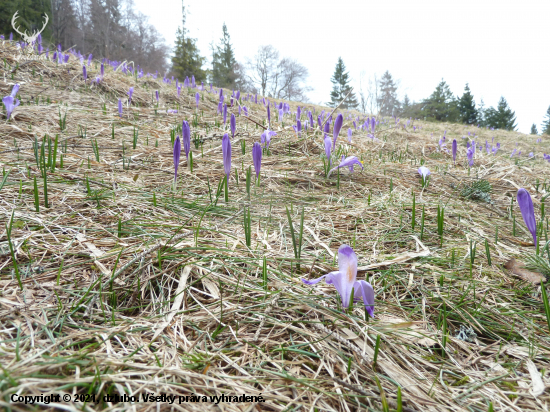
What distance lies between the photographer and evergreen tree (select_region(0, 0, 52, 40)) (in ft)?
62.8

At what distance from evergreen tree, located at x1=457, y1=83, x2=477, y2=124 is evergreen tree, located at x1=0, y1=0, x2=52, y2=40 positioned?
38575 millimetres

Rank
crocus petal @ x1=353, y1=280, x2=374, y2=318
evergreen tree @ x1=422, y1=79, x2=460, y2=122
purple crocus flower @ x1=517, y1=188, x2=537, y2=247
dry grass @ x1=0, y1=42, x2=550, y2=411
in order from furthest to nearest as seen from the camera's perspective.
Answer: evergreen tree @ x1=422, y1=79, x2=460, y2=122
purple crocus flower @ x1=517, y1=188, x2=537, y2=247
crocus petal @ x1=353, y1=280, x2=374, y2=318
dry grass @ x1=0, y1=42, x2=550, y2=411

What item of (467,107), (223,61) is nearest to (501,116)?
(467,107)

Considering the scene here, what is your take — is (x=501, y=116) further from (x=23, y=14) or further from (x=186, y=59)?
(x=23, y=14)

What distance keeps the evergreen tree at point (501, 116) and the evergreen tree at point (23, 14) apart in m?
41.9

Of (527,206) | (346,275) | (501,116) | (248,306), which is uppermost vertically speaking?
(501,116)

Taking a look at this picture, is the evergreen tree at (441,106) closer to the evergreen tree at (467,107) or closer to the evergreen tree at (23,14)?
the evergreen tree at (467,107)

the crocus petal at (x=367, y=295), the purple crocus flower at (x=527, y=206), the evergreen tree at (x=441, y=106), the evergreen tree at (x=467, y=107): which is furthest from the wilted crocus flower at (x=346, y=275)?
the evergreen tree at (x=467, y=107)

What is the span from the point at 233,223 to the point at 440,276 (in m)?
1.02

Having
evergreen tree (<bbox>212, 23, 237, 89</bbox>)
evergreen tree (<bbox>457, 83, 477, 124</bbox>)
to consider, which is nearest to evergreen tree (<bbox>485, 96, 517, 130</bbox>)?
evergreen tree (<bbox>457, 83, 477, 124</bbox>)

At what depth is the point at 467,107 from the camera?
110 feet

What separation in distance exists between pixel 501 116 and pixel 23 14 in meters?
45.8

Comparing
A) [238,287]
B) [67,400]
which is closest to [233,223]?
[238,287]

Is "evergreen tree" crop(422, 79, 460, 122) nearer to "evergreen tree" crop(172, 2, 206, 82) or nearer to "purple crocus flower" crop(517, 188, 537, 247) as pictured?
"evergreen tree" crop(172, 2, 206, 82)
